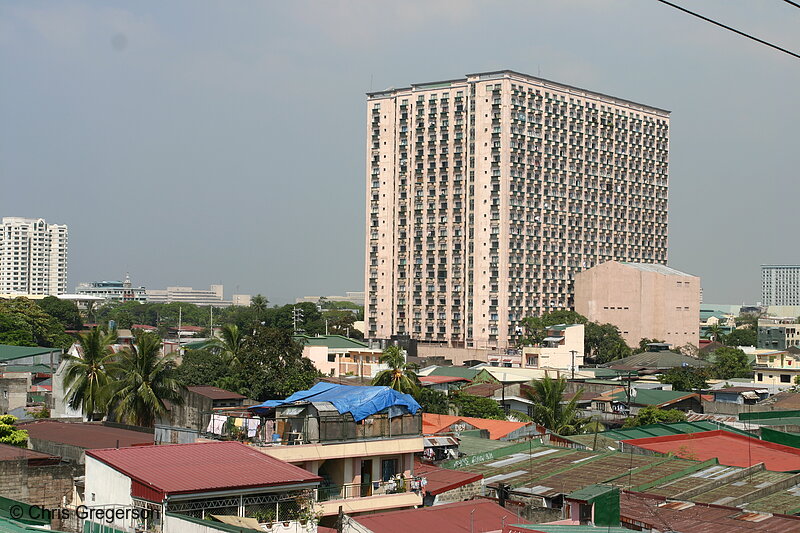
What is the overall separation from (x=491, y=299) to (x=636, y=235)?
99.2ft

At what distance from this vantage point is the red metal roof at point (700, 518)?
853 inches

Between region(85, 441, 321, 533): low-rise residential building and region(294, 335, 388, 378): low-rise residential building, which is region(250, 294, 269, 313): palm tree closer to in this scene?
region(294, 335, 388, 378): low-rise residential building

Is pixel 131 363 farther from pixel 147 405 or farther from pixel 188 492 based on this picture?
pixel 188 492

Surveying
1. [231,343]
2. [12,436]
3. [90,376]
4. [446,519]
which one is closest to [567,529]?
[446,519]

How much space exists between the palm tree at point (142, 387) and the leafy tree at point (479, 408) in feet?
63.5

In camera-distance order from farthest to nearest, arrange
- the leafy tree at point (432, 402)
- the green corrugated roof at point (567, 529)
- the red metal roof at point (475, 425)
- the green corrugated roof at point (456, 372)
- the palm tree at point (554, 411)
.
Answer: the green corrugated roof at point (456, 372) < the leafy tree at point (432, 402) < the palm tree at point (554, 411) < the red metal roof at point (475, 425) < the green corrugated roof at point (567, 529)

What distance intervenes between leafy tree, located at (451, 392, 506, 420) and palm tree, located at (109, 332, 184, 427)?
19.4 metres

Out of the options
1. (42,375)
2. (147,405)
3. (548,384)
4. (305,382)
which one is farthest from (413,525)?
(42,375)

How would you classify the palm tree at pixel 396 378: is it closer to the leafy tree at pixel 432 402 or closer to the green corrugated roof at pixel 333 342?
the leafy tree at pixel 432 402

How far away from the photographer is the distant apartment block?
413 feet

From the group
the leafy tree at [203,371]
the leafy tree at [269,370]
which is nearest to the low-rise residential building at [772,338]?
the leafy tree at [269,370]

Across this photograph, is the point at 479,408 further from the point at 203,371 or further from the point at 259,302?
the point at 259,302

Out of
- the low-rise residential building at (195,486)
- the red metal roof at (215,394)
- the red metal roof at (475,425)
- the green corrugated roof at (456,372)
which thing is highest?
the low-rise residential building at (195,486)

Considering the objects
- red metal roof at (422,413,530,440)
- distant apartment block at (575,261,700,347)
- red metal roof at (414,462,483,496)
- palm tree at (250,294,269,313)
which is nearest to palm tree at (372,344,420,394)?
red metal roof at (422,413,530,440)
